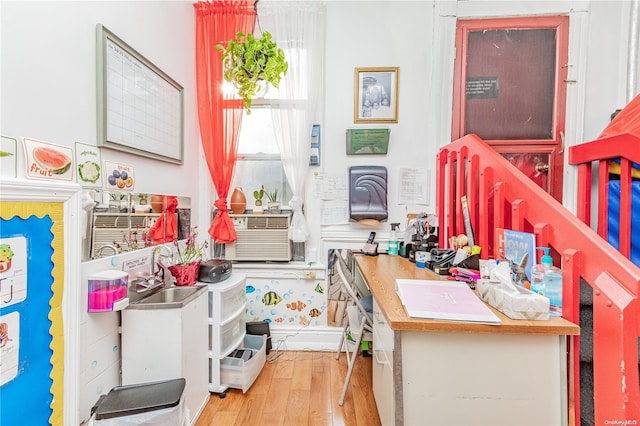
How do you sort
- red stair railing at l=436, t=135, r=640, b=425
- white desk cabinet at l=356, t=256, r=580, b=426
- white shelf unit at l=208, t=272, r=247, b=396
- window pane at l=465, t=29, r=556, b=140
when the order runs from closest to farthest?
red stair railing at l=436, t=135, r=640, b=425 → white desk cabinet at l=356, t=256, r=580, b=426 → white shelf unit at l=208, t=272, r=247, b=396 → window pane at l=465, t=29, r=556, b=140

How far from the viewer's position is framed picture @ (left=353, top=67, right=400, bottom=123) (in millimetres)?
2277

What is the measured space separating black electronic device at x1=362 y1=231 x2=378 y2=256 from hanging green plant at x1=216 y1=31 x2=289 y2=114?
135 centimetres

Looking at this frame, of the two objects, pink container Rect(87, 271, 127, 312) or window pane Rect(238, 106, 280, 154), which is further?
window pane Rect(238, 106, 280, 154)

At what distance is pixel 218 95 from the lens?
229cm

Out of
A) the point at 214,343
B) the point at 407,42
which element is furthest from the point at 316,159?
the point at 214,343

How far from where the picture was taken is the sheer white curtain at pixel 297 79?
7.45 feet

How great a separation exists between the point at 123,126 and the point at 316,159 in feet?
4.33

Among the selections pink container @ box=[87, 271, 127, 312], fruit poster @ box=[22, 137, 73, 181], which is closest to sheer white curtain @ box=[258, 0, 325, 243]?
pink container @ box=[87, 271, 127, 312]

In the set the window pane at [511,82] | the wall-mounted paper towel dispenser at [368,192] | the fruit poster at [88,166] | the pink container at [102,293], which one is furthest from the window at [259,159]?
the window pane at [511,82]

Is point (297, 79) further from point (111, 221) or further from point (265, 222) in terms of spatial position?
point (111, 221)

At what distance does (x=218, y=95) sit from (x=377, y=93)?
1.30 m

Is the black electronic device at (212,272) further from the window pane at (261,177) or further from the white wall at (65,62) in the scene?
the window pane at (261,177)

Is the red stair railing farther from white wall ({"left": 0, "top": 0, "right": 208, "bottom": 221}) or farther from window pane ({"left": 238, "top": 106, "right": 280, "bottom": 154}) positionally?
white wall ({"left": 0, "top": 0, "right": 208, "bottom": 221})

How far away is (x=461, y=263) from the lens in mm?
1522
